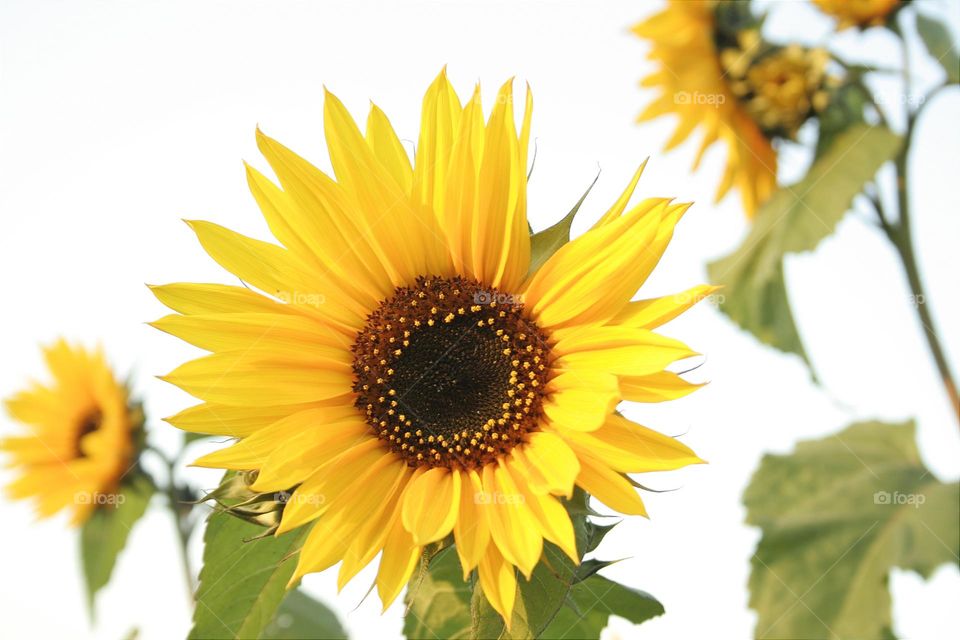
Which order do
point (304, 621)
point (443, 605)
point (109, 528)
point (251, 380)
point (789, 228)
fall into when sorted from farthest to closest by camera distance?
point (109, 528), point (789, 228), point (304, 621), point (443, 605), point (251, 380)

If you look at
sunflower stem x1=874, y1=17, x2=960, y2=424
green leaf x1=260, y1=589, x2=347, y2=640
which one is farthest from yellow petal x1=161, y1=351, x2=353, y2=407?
sunflower stem x1=874, y1=17, x2=960, y2=424

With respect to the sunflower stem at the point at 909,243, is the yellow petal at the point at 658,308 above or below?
above

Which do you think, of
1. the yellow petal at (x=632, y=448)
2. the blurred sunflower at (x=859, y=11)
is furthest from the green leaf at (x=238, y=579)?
the blurred sunflower at (x=859, y=11)

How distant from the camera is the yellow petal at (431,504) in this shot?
1.02 metres

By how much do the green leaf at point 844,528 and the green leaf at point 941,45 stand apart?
29.6 inches

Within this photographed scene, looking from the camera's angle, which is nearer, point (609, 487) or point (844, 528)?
point (609, 487)

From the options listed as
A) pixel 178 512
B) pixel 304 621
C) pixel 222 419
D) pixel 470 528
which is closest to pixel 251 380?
pixel 222 419

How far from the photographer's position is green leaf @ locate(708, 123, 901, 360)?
196 cm

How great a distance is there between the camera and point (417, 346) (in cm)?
128

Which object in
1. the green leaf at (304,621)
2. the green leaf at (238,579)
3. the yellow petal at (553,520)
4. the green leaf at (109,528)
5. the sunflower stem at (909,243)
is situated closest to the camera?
the yellow petal at (553,520)

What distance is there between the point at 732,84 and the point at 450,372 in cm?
131

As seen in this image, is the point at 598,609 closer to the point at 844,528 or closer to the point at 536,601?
the point at 536,601

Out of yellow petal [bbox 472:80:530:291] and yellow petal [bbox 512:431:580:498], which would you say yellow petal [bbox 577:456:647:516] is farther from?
yellow petal [bbox 472:80:530:291]

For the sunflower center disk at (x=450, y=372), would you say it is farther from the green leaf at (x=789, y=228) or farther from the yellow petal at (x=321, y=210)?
the green leaf at (x=789, y=228)
